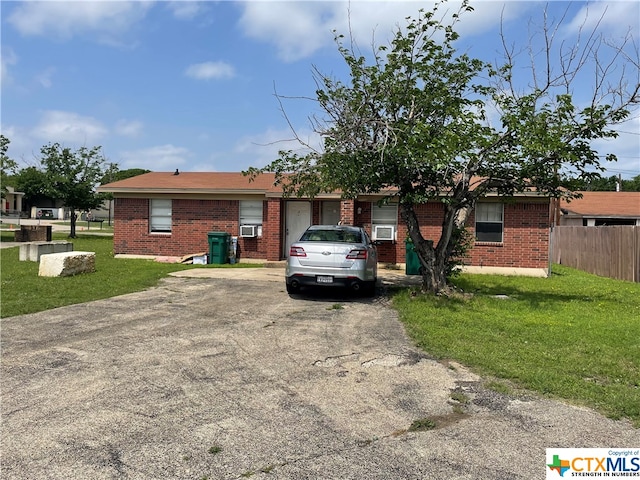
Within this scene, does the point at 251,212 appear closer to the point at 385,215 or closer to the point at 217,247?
the point at 217,247

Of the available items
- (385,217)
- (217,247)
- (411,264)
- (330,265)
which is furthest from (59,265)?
(385,217)

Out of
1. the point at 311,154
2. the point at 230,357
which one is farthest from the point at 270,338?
the point at 311,154

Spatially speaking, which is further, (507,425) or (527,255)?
(527,255)

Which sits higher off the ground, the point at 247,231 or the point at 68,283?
the point at 247,231

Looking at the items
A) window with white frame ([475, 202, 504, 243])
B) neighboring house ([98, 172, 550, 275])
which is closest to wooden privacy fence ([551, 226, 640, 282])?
neighboring house ([98, 172, 550, 275])

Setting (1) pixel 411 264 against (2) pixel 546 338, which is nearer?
(2) pixel 546 338

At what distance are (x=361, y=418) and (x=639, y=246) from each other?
1380 cm

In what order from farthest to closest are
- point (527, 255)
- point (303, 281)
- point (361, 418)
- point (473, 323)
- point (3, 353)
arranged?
point (527, 255) < point (303, 281) < point (473, 323) < point (3, 353) < point (361, 418)

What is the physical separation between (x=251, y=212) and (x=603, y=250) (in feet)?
39.7

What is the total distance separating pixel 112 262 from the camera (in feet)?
53.3

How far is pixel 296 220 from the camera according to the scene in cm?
1783

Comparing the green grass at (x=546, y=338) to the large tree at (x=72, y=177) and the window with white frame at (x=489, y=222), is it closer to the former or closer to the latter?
the window with white frame at (x=489, y=222)

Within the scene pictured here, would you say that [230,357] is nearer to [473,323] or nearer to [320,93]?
[473,323]

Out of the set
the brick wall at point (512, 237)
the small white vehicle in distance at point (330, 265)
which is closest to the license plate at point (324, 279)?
the small white vehicle in distance at point (330, 265)
